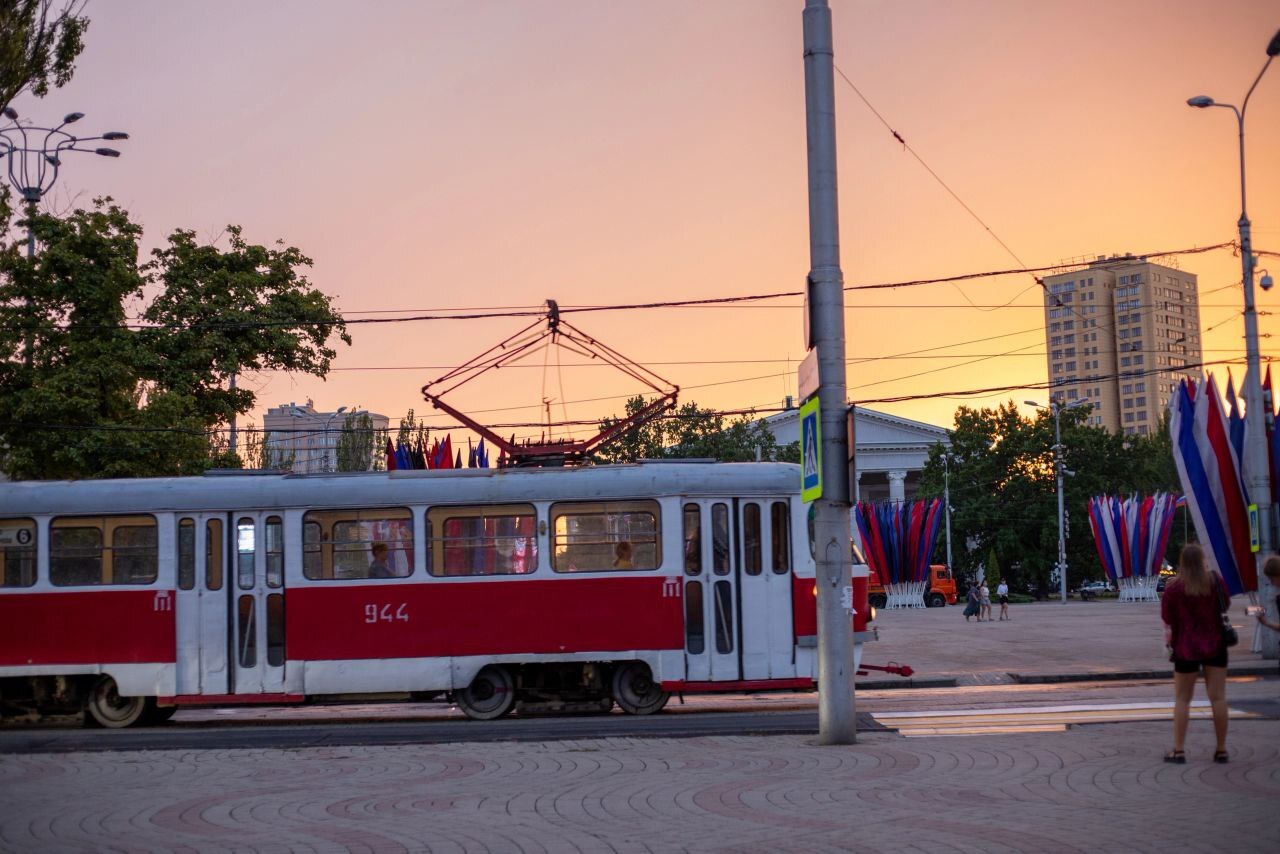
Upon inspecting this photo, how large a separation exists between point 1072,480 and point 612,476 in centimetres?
7923

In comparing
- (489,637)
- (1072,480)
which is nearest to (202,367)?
(489,637)

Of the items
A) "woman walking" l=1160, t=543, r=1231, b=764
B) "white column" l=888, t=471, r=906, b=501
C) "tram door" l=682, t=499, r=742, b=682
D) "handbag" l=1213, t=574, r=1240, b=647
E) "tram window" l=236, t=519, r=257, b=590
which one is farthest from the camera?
"white column" l=888, t=471, r=906, b=501

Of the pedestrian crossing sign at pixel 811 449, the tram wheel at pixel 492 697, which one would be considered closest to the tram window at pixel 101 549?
the tram wheel at pixel 492 697

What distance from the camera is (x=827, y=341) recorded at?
12.9m

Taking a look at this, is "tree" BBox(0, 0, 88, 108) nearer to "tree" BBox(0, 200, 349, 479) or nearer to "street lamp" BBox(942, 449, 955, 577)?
"tree" BBox(0, 200, 349, 479)

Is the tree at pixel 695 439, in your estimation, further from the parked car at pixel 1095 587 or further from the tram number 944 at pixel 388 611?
the tram number 944 at pixel 388 611

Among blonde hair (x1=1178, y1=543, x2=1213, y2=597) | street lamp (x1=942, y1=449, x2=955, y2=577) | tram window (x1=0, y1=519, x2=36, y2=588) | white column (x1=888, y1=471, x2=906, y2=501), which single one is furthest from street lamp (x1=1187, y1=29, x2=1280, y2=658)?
white column (x1=888, y1=471, x2=906, y2=501)

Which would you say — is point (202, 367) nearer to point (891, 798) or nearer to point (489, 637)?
point (489, 637)

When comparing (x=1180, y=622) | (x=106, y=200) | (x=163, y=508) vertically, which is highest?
(x=106, y=200)

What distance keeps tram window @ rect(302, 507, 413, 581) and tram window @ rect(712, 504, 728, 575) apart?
3.95 metres

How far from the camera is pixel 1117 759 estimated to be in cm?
1070

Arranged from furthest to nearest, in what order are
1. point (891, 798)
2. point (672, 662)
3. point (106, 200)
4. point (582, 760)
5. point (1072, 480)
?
point (1072, 480), point (106, 200), point (672, 662), point (582, 760), point (891, 798)

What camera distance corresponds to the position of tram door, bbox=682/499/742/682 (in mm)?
17594

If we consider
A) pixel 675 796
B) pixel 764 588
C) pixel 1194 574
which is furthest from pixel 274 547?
pixel 1194 574
